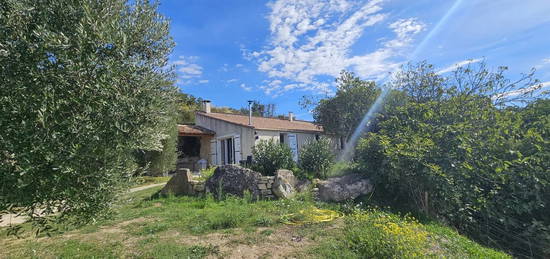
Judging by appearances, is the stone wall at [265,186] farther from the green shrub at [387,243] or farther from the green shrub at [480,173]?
the green shrub at [387,243]

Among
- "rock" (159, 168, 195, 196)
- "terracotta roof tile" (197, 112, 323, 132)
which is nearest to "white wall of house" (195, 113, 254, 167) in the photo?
"terracotta roof tile" (197, 112, 323, 132)

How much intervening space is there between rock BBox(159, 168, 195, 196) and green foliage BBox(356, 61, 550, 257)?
21.6 ft

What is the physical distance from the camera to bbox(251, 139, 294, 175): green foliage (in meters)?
9.88

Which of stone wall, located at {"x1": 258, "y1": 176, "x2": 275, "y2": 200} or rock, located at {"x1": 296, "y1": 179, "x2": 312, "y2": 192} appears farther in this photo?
rock, located at {"x1": 296, "y1": 179, "x2": 312, "y2": 192}

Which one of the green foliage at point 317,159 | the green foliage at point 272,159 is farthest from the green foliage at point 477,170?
the green foliage at point 272,159

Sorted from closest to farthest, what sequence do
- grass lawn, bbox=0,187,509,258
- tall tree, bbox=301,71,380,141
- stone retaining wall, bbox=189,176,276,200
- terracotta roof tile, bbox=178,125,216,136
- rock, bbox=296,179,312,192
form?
grass lawn, bbox=0,187,509,258, stone retaining wall, bbox=189,176,276,200, rock, bbox=296,179,312,192, tall tree, bbox=301,71,380,141, terracotta roof tile, bbox=178,125,216,136

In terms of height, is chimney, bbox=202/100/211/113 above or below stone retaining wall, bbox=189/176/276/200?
above

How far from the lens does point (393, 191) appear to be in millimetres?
8422

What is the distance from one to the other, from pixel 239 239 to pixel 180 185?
531 centimetres

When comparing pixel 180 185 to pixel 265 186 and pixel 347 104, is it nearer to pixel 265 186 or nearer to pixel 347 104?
pixel 265 186

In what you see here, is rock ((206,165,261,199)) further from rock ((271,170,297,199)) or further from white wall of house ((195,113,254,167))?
white wall of house ((195,113,254,167))

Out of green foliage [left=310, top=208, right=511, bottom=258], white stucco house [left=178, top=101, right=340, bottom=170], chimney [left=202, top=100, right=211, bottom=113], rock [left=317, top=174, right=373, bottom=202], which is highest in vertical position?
chimney [left=202, top=100, right=211, bottom=113]

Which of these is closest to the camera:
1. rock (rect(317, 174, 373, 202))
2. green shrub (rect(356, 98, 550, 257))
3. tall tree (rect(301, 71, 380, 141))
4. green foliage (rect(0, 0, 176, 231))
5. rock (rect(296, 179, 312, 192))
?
green foliage (rect(0, 0, 176, 231))

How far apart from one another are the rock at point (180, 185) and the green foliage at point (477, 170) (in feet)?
21.6
